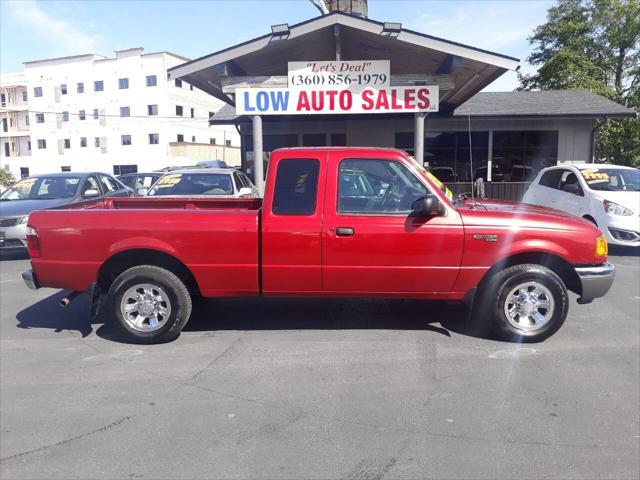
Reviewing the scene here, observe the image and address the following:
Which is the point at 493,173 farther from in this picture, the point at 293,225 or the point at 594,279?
the point at 293,225

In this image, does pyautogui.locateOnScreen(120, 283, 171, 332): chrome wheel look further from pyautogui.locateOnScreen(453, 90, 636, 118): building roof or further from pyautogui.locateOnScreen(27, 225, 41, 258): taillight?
pyautogui.locateOnScreen(453, 90, 636, 118): building roof

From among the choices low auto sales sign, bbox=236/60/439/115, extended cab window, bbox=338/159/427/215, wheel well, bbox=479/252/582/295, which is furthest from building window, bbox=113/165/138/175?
wheel well, bbox=479/252/582/295

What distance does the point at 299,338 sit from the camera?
5.22 metres

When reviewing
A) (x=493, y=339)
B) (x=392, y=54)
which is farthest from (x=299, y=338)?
(x=392, y=54)

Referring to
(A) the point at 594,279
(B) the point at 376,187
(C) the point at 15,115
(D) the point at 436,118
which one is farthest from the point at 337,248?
(C) the point at 15,115

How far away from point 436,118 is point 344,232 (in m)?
13.5

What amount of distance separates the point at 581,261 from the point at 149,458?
4.08m

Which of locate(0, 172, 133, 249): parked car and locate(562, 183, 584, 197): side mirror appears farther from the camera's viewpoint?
locate(562, 183, 584, 197): side mirror

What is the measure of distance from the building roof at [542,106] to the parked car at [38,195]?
11.1 m

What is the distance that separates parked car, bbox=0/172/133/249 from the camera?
30.0 feet

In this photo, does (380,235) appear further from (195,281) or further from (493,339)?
(195,281)

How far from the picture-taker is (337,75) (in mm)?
11414

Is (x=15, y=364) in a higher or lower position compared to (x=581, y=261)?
lower

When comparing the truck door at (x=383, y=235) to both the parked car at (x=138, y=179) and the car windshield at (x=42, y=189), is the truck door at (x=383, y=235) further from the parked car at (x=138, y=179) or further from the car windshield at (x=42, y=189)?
the parked car at (x=138, y=179)
